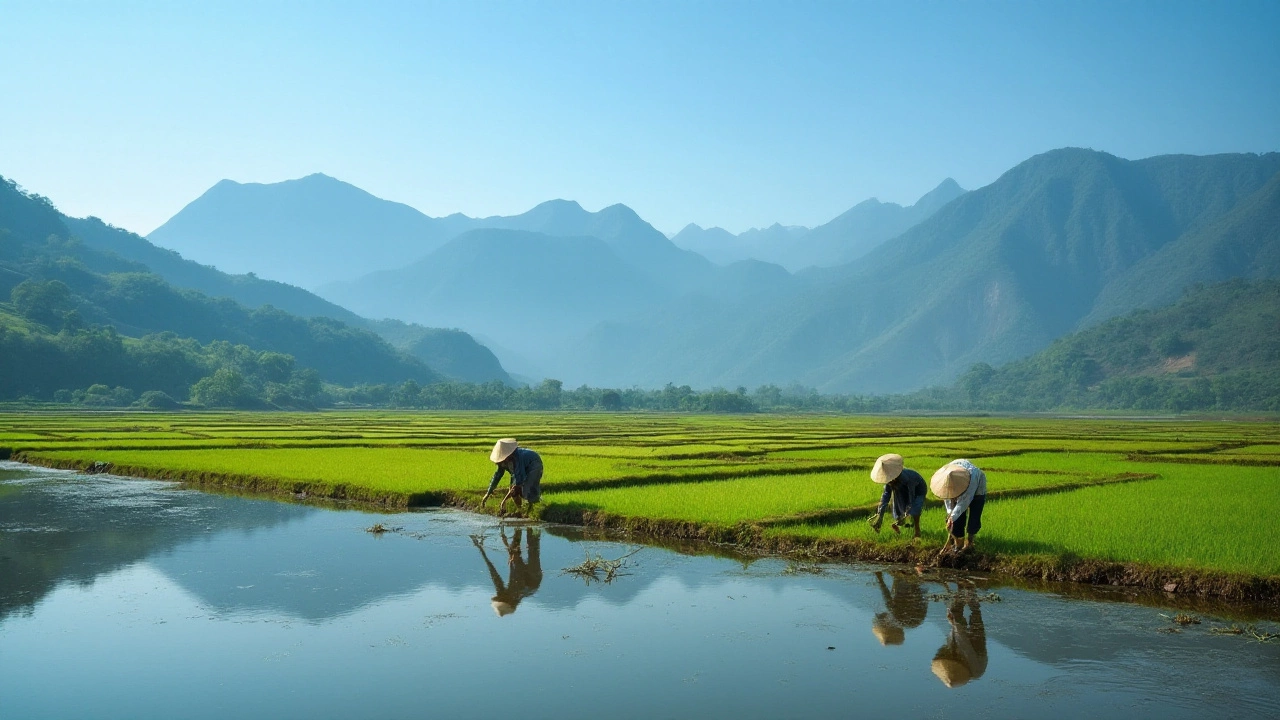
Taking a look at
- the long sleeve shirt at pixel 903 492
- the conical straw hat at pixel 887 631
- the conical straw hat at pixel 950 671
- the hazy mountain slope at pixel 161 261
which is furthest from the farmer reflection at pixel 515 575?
the hazy mountain slope at pixel 161 261

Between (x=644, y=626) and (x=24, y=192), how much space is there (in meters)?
172

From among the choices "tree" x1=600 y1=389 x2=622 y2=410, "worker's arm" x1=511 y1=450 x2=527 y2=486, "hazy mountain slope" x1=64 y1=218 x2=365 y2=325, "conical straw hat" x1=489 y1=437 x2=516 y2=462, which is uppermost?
"hazy mountain slope" x1=64 y1=218 x2=365 y2=325

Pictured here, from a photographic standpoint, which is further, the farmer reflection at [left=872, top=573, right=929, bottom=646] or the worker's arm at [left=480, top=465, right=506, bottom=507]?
the worker's arm at [left=480, top=465, right=506, bottom=507]

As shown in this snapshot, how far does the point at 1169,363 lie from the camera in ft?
410

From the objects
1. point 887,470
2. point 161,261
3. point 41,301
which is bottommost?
point 887,470

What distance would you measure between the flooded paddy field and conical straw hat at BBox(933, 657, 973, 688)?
2 cm

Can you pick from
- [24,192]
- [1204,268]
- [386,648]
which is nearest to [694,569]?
[386,648]

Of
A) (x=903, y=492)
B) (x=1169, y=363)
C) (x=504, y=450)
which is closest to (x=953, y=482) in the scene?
(x=903, y=492)

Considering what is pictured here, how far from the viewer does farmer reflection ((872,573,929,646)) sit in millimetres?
9547

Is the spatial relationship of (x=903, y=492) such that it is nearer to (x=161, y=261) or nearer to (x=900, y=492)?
(x=900, y=492)

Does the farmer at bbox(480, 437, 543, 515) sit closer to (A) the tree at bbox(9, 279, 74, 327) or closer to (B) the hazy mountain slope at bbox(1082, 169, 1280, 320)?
(A) the tree at bbox(9, 279, 74, 327)

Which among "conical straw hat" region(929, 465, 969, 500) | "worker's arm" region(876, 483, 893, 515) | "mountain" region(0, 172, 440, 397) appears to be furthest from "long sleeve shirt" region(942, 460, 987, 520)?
"mountain" region(0, 172, 440, 397)

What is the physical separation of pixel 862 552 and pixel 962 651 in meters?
4.24

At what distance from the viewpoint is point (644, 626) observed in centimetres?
984
